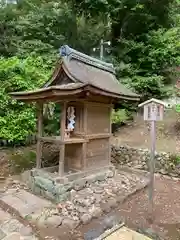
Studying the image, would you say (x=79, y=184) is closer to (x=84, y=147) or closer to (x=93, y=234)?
(x=84, y=147)

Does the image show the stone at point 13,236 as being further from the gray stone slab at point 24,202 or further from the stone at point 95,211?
the stone at point 95,211

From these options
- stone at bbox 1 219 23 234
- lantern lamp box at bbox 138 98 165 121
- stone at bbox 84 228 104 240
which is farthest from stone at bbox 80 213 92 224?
lantern lamp box at bbox 138 98 165 121

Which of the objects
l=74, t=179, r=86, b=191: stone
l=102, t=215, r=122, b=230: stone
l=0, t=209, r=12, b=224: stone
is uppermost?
l=74, t=179, r=86, b=191: stone

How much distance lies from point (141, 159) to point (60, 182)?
341 centimetres

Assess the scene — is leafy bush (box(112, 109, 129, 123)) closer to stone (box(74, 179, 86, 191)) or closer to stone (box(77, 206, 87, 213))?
stone (box(74, 179, 86, 191))

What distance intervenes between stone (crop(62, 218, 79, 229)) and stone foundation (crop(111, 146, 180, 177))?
3.76m

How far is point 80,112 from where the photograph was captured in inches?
230

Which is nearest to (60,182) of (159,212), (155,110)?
(159,212)

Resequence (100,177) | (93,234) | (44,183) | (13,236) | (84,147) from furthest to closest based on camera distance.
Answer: (100,177)
(84,147)
(44,183)
(93,234)
(13,236)

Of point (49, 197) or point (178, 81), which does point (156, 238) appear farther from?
point (178, 81)

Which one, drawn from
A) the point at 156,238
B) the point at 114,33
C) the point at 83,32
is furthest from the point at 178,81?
the point at 156,238

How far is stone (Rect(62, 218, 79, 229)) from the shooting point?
4181 mm

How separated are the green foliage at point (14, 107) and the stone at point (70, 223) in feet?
13.9

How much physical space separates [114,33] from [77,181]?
978 cm
